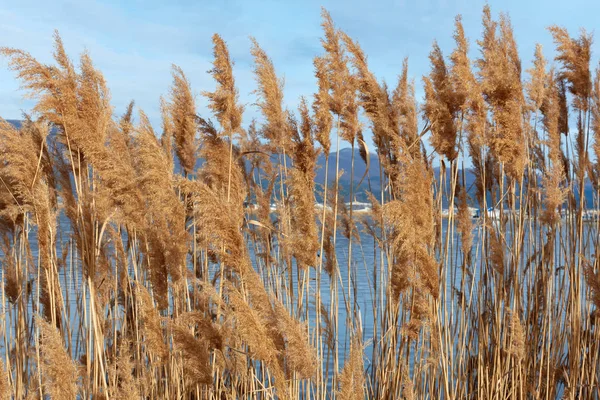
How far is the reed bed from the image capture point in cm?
285

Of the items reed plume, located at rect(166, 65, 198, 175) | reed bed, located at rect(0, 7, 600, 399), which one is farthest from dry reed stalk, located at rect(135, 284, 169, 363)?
reed plume, located at rect(166, 65, 198, 175)

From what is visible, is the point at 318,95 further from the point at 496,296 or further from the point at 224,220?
the point at 496,296

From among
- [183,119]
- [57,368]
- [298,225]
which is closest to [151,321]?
[57,368]

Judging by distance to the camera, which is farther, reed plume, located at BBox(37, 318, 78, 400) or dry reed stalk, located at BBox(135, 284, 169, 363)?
dry reed stalk, located at BBox(135, 284, 169, 363)

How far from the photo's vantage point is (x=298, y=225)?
10.2 ft

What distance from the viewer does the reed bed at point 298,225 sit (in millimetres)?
2848

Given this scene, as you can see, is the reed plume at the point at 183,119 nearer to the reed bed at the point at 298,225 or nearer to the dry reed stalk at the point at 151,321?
the reed bed at the point at 298,225

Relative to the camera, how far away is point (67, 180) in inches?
142

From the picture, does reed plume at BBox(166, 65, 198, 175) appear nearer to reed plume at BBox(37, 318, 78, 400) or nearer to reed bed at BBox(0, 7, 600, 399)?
reed bed at BBox(0, 7, 600, 399)

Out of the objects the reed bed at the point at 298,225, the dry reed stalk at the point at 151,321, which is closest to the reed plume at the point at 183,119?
the reed bed at the point at 298,225

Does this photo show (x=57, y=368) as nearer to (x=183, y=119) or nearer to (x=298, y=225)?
(x=298, y=225)

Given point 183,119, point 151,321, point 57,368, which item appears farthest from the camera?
point 183,119

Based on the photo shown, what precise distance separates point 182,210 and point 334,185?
3.92ft

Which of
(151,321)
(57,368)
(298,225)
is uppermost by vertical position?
(298,225)
